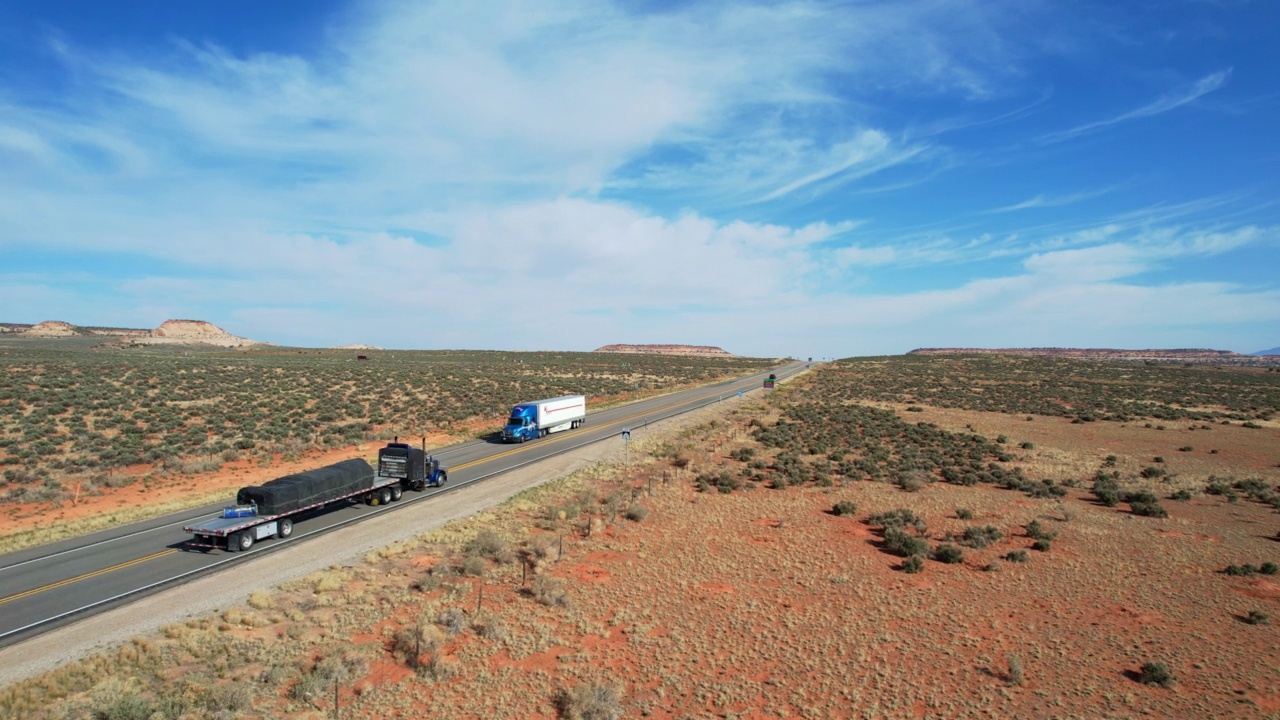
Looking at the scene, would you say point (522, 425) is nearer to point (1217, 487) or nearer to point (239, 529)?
point (239, 529)

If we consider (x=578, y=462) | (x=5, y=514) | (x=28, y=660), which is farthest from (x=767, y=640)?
(x=5, y=514)

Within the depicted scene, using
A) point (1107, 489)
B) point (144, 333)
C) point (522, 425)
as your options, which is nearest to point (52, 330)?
point (144, 333)

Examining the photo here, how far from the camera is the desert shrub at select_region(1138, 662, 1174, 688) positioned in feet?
41.4

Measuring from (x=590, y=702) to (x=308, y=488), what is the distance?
15.9 m

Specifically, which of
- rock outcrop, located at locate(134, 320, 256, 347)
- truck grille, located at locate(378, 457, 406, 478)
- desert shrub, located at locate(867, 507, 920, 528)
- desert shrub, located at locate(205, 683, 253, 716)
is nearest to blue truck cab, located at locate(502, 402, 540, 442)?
truck grille, located at locate(378, 457, 406, 478)

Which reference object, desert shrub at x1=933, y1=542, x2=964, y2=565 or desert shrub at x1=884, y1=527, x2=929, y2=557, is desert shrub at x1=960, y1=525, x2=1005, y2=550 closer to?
desert shrub at x1=933, y1=542, x2=964, y2=565

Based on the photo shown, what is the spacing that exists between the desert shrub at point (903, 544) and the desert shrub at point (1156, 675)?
726 cm

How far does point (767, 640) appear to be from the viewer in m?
14.5

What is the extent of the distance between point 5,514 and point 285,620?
2097cm

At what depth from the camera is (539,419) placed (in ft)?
139

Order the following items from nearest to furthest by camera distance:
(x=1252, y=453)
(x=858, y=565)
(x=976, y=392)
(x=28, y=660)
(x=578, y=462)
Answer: (x=28, y=660) → (x=858, y=565) → (x=578, y=462) → (x=1252, y=453) → (x=976, y=392)

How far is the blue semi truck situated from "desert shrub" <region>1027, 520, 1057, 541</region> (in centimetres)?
2973

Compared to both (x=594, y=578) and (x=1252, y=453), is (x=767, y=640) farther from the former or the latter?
(x=1252, y=453)

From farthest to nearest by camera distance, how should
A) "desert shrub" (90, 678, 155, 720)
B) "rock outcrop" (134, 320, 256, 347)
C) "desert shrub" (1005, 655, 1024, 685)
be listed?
"rock outcrop" (134, 320, 256, 347), "desert shrub" (1005, 655, 1024, 685), "desert shrub" (90, 678, 155, 720)
